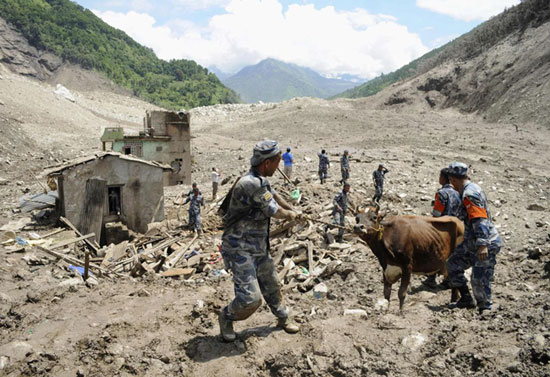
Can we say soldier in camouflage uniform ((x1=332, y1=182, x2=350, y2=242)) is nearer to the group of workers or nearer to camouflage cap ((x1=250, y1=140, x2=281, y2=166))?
the group of workers

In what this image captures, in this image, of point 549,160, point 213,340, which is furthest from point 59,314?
point 549,160

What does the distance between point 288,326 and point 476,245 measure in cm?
232

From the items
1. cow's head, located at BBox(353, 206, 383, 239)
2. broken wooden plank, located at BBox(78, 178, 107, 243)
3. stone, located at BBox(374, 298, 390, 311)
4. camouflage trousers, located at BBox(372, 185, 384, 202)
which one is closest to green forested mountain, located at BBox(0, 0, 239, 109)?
broken wooden plank, located at BBox(78, 178, 107, 243)

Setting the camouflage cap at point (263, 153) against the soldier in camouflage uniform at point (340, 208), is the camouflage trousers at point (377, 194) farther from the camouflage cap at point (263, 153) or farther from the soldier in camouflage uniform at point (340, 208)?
the camouflage cap at point (263, 153)

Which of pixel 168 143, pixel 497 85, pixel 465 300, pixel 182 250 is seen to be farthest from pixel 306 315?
pixel 497 85

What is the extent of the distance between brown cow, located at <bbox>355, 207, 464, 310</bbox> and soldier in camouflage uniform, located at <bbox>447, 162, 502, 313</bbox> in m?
0.22

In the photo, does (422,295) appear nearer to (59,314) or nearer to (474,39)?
(59,314)

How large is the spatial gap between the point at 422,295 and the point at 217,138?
93.3 feet

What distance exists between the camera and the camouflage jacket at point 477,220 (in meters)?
4.56

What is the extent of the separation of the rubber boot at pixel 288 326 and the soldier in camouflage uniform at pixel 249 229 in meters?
0.49

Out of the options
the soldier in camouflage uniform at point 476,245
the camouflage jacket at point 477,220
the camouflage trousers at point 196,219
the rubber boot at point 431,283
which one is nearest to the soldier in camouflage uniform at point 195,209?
the camouflage trousers at point 196,219

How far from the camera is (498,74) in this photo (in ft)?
104

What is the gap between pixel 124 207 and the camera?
11.9 m

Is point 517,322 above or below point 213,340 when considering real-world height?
above
